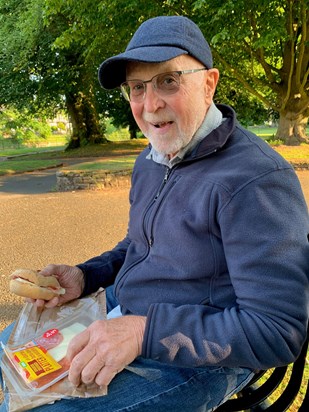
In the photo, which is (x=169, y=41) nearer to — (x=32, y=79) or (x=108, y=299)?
(x=108, y=299)

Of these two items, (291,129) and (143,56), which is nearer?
(143,56)

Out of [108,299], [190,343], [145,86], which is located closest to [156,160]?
[145,86]

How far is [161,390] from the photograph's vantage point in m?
1.32

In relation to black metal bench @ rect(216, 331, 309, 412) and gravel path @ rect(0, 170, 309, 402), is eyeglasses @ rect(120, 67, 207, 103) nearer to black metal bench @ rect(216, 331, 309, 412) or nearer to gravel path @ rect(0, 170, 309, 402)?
black metal bench @ rect(216, 331, 309, 412)

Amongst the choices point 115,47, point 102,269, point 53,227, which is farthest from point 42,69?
point 102,269

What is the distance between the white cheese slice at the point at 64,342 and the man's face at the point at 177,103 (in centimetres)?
83

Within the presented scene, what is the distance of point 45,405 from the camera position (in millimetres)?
1252

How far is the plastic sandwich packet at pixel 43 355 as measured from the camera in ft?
4.12

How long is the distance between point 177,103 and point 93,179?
7378mm

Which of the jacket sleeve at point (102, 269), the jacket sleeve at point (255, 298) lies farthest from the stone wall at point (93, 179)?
the jacket sleeve at point (255, 298)

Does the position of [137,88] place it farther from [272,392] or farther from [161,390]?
[272,392]

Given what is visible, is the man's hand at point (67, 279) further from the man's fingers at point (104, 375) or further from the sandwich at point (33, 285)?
the man's fingers at point (104, 375)

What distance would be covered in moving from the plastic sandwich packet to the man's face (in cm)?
84

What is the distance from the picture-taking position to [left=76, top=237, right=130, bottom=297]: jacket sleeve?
199 cm
